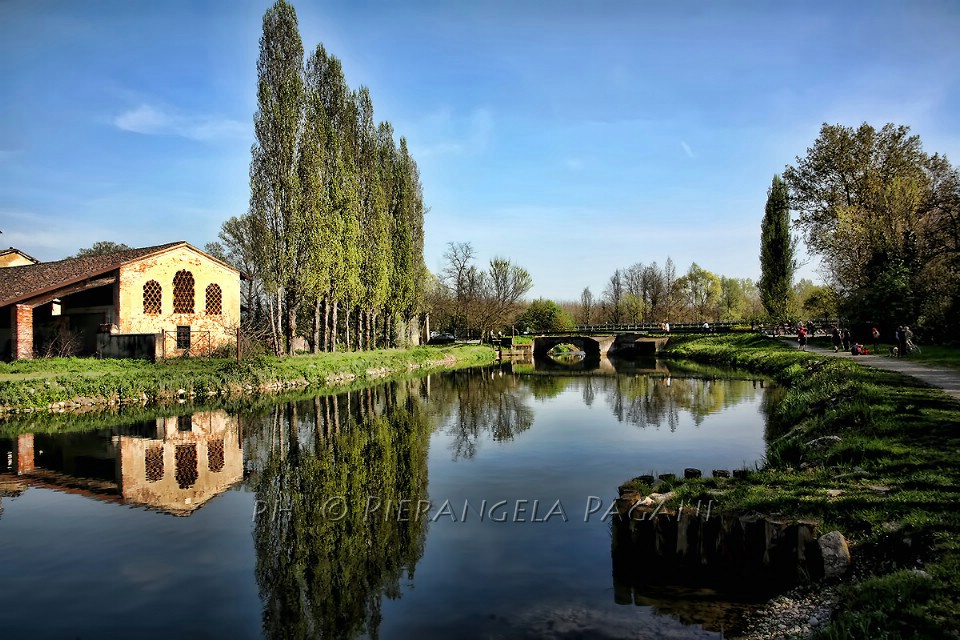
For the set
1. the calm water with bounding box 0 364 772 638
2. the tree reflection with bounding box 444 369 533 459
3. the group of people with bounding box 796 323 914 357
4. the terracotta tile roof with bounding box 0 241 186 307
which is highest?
the terracotta tile roof with bounding box 0 241 186 307

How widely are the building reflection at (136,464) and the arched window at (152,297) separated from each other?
1497 cm

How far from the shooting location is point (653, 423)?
718 inches

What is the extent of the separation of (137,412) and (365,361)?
15.7 metres

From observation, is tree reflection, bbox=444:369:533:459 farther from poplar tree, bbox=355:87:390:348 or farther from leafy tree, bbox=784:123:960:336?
leafy tree, bbox=784:123:960:336

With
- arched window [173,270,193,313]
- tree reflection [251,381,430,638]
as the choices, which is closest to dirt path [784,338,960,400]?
tree reflection [251,381,430,638]

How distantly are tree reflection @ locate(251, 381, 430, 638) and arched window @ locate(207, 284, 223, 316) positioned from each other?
61.5 feet

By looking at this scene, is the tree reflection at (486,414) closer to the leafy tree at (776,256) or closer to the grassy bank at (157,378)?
the grassy bank at (157,378)

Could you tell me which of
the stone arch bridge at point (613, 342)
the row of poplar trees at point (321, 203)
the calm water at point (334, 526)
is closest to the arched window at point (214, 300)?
the row of poplar trees at point (321, 203)

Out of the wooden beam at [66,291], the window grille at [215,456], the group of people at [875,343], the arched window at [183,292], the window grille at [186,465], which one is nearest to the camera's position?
the window grille at [186,465]

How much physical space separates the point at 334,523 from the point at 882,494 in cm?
726

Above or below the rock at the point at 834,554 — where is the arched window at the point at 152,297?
above

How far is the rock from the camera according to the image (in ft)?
19.5

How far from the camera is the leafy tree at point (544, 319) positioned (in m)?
68.4

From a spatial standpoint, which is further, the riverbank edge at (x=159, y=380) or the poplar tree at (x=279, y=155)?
the poplar tree at (x=279, y=155)
